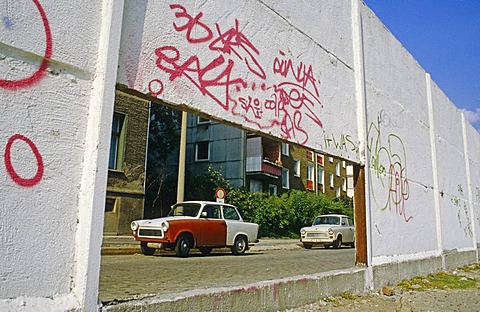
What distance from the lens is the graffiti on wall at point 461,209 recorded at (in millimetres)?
10914

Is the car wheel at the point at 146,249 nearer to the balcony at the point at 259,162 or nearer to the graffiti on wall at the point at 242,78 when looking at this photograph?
the graffiti on wall at the point at 242,78

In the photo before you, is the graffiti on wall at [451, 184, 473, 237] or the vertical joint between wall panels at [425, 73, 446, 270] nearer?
the vertical joint between wall panels at [425, 73, 446, 270]

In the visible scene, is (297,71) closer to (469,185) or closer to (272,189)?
(469,185)

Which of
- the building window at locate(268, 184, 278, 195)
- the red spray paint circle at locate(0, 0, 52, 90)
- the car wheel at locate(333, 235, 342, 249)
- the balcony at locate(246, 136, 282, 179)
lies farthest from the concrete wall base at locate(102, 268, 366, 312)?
the building window at locate(268, 184, 278, 195)

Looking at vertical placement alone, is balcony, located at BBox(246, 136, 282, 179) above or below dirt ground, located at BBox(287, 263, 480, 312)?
above

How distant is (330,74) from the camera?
5.83 meters

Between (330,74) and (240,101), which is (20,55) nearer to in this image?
(240,101)

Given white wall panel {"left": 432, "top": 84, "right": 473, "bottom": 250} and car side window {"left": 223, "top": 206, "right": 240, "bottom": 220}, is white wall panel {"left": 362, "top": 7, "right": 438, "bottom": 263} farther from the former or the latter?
car side window {"left": 223, "top": 206, "right": 240, "bottom": 220}

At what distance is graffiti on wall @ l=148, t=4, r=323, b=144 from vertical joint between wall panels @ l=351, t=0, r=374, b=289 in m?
1.16

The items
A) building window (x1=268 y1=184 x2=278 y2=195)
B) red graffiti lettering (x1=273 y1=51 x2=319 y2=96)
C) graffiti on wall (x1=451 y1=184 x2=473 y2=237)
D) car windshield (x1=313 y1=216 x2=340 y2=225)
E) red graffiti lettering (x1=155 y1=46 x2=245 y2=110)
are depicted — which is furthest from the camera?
building window (x1=268 y1=184 x2=278 y2=195)

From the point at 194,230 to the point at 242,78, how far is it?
27.0 feet

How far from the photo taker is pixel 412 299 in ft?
18.5

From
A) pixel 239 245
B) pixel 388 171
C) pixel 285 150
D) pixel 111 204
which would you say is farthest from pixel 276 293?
pixel 285 150

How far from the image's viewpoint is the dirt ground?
4.84 meters
